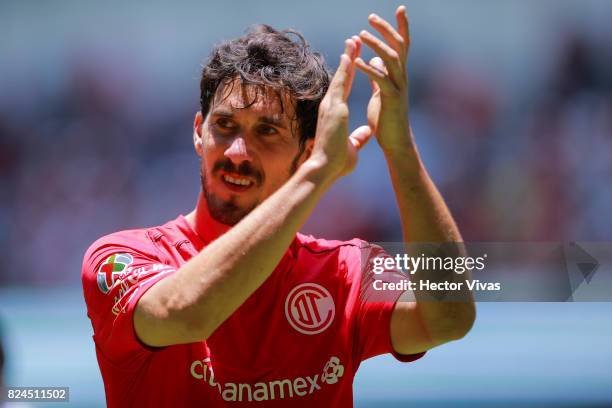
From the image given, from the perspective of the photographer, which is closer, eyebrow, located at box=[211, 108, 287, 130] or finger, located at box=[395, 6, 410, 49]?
finger, located at box=[395, 6, 410, 49]

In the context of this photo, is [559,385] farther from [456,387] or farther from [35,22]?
[35,22]

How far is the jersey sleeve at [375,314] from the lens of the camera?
6.83 ft

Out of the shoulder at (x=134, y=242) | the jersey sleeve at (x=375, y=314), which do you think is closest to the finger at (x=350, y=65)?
the jersey sleeve at (x=375, y=314)

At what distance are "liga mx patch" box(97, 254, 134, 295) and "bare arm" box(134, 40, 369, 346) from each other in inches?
9.0

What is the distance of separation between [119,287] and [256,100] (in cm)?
59

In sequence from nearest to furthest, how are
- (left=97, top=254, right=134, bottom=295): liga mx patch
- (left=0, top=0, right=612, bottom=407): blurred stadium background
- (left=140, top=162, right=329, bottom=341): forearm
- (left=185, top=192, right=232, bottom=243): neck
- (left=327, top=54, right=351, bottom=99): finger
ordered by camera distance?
1. (left=140, top=162, right=329, bottom=341): forearm
2. (left=327, top=54, right=351, bottom=99): finger
3. (left=97, top=254, right=134, bottom=295): liga mx patch
4. (left=185, top=192, right=232, bottom=243): neck
5. (left=0, top=0, right=612, bottom=407): blurred stadium background

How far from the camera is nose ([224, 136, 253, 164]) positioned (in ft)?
6.81

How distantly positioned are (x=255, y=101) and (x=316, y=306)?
55 cm

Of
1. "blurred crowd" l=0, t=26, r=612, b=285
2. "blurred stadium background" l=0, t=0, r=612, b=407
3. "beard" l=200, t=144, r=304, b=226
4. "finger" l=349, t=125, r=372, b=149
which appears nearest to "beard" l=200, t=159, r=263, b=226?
"beard" l=200, t=144, r=304, b=226

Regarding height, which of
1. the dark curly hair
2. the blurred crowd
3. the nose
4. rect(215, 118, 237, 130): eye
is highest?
the blurred crowd

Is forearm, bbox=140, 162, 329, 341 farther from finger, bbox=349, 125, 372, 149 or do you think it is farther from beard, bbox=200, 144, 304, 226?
beard, bbox=200, 144, 304, 226

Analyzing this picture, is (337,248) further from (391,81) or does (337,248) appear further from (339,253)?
(391,81)

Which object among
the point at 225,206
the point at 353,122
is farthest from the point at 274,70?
the point at 353,122

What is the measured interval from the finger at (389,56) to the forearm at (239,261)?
0.94ft
